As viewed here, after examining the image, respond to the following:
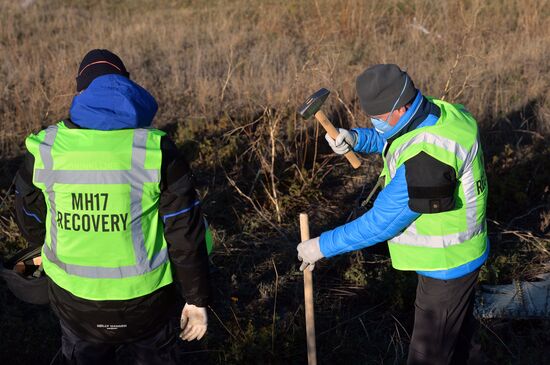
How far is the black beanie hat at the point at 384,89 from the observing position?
2445 mm

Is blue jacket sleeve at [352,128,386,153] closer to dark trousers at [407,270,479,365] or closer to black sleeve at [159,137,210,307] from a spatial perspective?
dark trousers at [407,270,479,365]

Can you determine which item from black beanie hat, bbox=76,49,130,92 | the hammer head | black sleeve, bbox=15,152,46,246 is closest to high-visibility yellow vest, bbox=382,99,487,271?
the hammer head

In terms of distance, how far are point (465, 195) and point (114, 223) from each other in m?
1.36

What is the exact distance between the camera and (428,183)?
2.32 metres

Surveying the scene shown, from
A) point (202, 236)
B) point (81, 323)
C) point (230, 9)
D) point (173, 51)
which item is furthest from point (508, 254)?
point (230, 9)

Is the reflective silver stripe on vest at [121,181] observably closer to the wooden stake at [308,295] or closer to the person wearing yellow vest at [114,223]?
the person wearing yellow vest at [114,223]

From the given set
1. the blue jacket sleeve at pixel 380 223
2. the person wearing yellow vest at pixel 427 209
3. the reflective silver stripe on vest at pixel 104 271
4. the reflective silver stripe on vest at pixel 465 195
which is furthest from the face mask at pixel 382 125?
the reflective silver stripe on vest at pixel 104 271

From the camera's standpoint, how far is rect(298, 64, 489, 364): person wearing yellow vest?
7.72ft

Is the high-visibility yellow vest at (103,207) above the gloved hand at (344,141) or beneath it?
above

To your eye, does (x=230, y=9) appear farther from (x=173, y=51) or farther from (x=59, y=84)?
(x=59, y=84)

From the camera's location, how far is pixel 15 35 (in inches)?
319

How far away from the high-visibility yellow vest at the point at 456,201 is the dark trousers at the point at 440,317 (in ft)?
0.41

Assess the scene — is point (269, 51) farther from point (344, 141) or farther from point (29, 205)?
point (29, 205)

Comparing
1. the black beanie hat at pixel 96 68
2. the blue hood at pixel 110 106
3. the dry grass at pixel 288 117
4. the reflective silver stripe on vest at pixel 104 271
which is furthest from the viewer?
the dry grass at pixel 288 117
